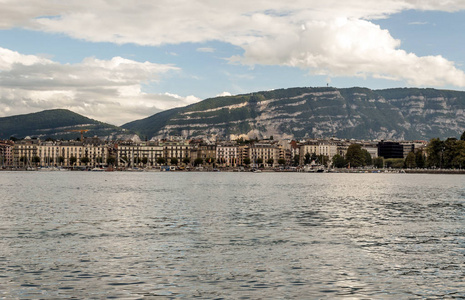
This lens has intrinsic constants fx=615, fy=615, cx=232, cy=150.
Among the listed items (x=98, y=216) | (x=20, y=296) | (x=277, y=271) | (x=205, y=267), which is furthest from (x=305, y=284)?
(x=98, y=216)

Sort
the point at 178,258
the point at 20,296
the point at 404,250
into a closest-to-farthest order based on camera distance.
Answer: the point at 20,296 → the point at 178,258 → the point at 404,250

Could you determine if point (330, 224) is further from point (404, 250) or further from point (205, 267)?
point (205, 267)

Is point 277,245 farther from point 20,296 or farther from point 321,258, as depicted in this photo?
point 20,296

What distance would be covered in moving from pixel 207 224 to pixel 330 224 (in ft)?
27.5

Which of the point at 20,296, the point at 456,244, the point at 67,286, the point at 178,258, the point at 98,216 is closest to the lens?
the point at 20,296

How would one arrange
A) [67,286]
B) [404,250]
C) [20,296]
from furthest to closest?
[404,250]
[67,286]
[20,296]

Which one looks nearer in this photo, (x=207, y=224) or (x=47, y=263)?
(x=47, y=263)

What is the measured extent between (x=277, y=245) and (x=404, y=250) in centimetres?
617

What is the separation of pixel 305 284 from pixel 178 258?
23.5 ft

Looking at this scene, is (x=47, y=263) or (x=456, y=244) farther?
(x=456, y=244)

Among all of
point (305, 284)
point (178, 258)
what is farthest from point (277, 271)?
point (178, 258)

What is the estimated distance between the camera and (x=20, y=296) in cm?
1908

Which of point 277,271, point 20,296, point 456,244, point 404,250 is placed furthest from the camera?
point 456,244

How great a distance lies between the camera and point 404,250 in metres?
29.7
